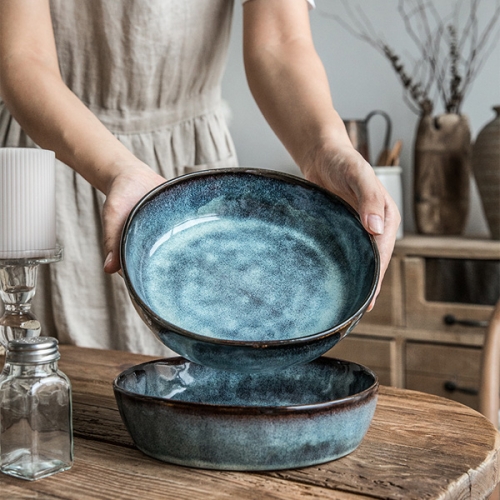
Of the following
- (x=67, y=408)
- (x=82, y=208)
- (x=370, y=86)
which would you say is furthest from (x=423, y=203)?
(x=67, y=408)

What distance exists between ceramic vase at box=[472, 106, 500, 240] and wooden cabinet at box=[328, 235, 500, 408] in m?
0.08

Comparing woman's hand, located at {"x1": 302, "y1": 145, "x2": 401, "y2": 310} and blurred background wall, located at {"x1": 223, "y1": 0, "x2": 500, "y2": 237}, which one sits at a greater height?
blurred background wall, located at {"x1": 223, "y1": 0, "x2": 500, "y2": 237}

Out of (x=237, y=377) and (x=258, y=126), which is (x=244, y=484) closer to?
(x=237, y=377)

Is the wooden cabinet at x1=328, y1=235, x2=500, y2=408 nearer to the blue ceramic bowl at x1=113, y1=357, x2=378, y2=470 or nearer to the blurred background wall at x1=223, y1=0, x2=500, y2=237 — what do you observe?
the blurred background wall at x1=223, y1=0, x2=500, y2=237

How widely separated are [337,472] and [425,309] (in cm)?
170

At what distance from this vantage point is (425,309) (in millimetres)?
2172

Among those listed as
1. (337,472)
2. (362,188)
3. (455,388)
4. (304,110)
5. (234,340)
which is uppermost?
(304,110)

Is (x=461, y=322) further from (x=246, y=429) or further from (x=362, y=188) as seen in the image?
(x=246, y=429)

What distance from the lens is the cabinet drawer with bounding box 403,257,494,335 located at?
2100mm

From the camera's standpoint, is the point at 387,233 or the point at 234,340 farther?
the point at 387,233

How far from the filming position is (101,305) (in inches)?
47.1

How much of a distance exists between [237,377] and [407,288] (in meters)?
1.62

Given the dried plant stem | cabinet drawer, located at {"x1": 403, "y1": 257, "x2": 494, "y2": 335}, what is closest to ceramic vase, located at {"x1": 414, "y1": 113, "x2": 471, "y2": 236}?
→ the dried plant stem

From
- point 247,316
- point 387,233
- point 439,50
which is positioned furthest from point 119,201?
point 439,50
